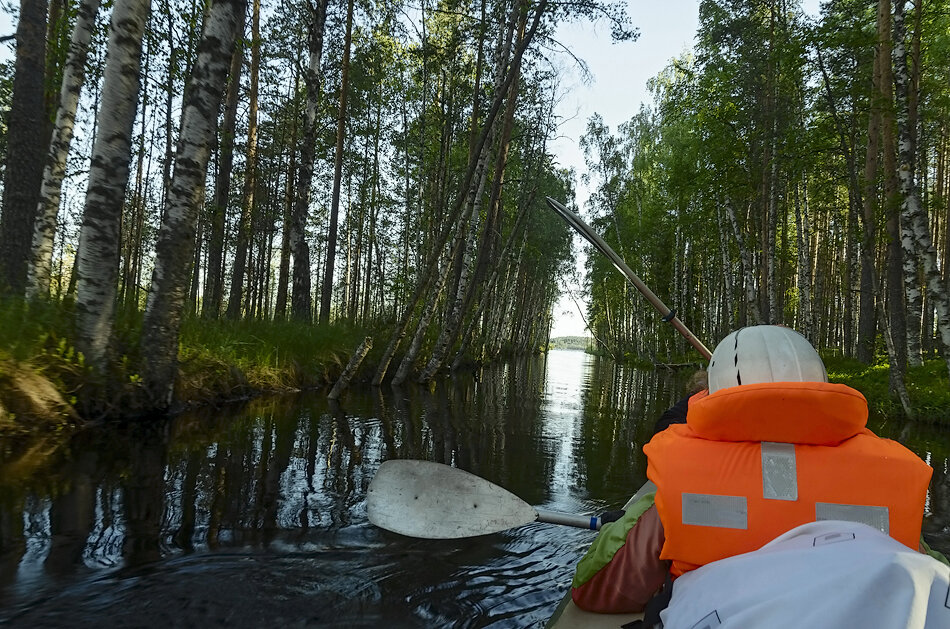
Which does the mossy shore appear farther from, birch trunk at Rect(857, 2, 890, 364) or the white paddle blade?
the white paddle blade

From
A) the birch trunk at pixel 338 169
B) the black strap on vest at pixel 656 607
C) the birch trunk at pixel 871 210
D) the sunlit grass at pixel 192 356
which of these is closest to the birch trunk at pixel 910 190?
the birch trunk at pixel 871 210

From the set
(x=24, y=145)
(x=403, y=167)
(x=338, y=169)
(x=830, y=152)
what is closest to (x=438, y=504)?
(x=24, y=145)

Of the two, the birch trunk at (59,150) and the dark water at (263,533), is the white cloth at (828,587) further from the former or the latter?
the birch trunk at (59,150)

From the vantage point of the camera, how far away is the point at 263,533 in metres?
3.30

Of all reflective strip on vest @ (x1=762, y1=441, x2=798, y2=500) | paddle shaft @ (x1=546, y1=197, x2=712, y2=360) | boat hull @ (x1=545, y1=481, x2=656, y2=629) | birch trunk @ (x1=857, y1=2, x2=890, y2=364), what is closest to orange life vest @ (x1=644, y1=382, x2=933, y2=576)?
reflective strip on vest @ (x1=762, y1=441, x2=798, y2=500)

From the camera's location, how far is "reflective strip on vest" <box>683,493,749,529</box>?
150cm

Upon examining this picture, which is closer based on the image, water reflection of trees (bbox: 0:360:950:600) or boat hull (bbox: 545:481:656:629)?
boat hull (bbox: 545:481:656:629)

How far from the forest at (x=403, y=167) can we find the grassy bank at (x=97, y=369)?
4 centimetres

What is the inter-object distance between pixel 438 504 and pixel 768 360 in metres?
2.27

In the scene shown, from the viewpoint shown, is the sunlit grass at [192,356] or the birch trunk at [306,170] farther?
the birch trunk at [306,170]

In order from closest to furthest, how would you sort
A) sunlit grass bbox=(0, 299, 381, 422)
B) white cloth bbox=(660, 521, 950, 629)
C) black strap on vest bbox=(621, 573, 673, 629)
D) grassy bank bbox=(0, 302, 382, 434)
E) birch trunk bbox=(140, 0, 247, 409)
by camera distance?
white cloth bbox=(660, 521, 950, 629) → black strap on vest bbox=(621, 573, 673, 629) → grassy bank bbox=(0, 302, 382, 434) → sunlit grass bbox=(0, 299, 381, 422) → birch trunk bbox=(140, 0, 247, 409)

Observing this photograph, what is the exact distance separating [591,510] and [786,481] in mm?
3021

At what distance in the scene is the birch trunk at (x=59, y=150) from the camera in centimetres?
745

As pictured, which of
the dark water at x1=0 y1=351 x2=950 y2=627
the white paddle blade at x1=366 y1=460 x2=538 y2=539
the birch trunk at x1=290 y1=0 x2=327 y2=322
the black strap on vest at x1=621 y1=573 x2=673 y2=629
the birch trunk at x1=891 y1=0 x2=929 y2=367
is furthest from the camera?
the birch trunk at x1=290 y1=0 x2=327 y2=322
